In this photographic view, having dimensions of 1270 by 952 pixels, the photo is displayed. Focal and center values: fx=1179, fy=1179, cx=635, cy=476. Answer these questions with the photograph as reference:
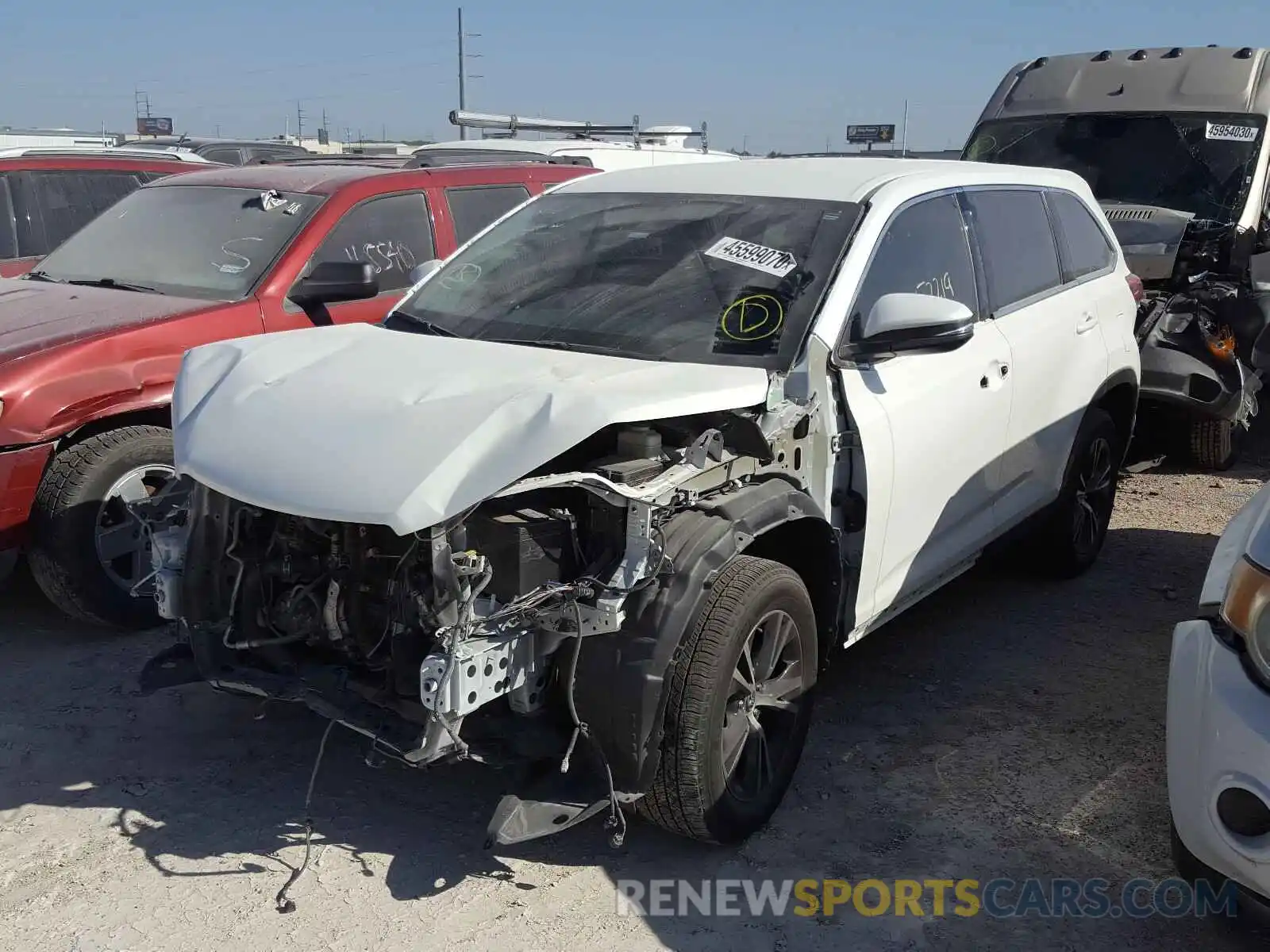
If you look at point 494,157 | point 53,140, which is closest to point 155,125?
point 53,140

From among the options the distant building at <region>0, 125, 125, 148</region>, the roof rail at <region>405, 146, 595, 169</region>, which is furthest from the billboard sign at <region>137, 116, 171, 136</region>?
the roof rail at <region>405, 146, 595, 169</region>

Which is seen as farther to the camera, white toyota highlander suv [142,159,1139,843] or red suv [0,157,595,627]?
red suv [0,157,595,627]

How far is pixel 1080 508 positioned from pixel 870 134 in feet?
60.8

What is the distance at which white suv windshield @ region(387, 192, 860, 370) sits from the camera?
3656mm

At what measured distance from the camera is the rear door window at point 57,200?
23.9ft

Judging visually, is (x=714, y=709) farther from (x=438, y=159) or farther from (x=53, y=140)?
(x=53, y=140)

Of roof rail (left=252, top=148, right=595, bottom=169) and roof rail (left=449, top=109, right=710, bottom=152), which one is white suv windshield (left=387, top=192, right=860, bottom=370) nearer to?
roof rail (left=252, top=148, right=595, bottom=169)

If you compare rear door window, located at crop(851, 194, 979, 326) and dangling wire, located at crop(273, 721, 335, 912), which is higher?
rear door window, located at crop(851, 194, 979, 326)

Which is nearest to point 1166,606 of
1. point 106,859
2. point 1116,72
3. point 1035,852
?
point 1035,852

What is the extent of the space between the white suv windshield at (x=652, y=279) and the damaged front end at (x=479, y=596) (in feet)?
1.24

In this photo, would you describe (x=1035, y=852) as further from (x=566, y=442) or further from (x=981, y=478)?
(x=566, y=442)

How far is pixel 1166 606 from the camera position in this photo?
527 cm

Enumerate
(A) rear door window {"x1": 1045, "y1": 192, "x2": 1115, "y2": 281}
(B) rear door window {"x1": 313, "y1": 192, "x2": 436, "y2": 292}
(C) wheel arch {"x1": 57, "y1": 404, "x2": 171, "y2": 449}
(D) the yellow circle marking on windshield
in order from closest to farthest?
1. (D) the yellow circle marking on windshield
2. (C) wheel arch {"x1": 57, "y1": 404, "x2": 171, "y2": 449}
3. (A) rear door window {"x1": 1045, "y1": 192, "x2": 1115, "y2": 281}
4. (B) rear door window {"x1": 313, "y1": 192, "x2": 436, "y2": 292}

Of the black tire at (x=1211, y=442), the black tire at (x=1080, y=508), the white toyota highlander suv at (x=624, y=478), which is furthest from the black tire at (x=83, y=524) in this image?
the black tire at (x=1211, y=442)
